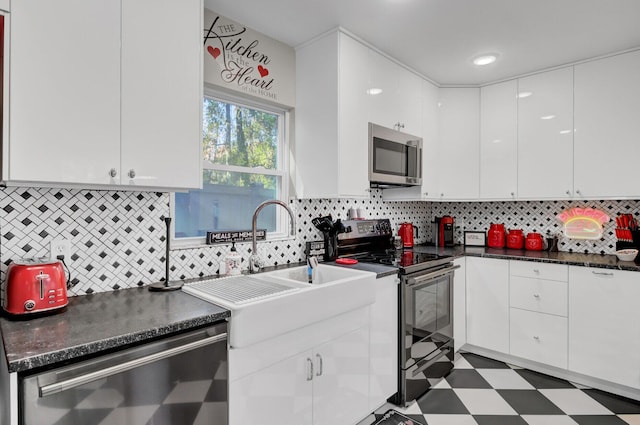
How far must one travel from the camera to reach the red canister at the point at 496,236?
332 cm

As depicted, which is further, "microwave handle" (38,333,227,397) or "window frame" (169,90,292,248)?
"window frame" (169,90,292,248)

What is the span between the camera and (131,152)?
1405 mm

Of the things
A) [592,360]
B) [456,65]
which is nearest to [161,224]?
[456,65]

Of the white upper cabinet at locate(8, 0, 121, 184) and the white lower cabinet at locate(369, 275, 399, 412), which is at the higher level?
the white upper cabinet at locate(8, 0, 121, 184)

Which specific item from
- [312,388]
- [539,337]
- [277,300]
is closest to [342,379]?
[312,388]

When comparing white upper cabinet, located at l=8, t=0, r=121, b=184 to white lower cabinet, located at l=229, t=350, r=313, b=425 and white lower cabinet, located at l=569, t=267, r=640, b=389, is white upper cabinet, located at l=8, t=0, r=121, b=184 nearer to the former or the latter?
white lower cabinet, located at l=229, t=350, r=313, b=425

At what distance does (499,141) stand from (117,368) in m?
3.22

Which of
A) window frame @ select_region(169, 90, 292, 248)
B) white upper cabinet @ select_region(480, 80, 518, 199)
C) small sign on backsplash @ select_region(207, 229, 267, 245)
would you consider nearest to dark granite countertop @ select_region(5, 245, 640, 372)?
small sign on backsplash @ select_region(207, 229, 267, 245)

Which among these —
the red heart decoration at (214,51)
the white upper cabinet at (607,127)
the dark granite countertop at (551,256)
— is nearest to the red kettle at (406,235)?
the dark granite countertop at (551,256)

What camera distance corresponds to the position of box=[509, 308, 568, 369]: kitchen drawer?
2.57 metres

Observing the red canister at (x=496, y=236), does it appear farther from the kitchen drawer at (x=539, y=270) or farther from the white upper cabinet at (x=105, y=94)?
the white upper cabinet at (x=105, y=94)

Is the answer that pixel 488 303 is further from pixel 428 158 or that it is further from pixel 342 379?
pixel 342 379

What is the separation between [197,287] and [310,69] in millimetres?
1585

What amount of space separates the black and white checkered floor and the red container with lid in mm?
1056
